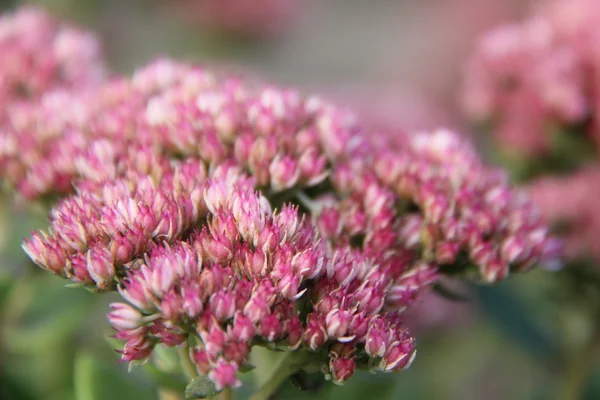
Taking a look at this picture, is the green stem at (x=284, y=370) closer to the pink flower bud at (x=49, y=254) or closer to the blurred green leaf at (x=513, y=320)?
the pink flower bud at (x=49, y=254)

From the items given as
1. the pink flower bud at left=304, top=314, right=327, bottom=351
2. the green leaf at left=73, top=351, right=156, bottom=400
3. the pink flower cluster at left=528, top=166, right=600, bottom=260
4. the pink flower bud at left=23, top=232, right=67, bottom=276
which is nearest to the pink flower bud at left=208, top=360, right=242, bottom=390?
the pink flower bud at left=304, top=314, right=327, bottom=351

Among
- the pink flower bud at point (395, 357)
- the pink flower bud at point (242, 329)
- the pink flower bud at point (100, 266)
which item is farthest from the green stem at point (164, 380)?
the pink flower bud at point (395, 357)

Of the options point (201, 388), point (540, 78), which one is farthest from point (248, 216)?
point (540, 78)

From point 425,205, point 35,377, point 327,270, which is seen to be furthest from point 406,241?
point 35,377

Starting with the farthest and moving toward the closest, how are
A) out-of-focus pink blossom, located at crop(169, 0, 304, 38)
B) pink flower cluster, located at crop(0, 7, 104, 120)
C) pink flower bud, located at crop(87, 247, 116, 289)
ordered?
out-of-focus pink blossom, located at crop(169, 0, 304, 38) → pink flower cluster, located at crop(0, 7, 104, 120) → pink flower bud, located at crop(87, 247, 116, 289)

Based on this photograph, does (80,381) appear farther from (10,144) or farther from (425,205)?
(425,205)

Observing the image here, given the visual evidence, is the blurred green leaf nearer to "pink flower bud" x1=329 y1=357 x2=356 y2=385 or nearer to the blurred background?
the blurred background
